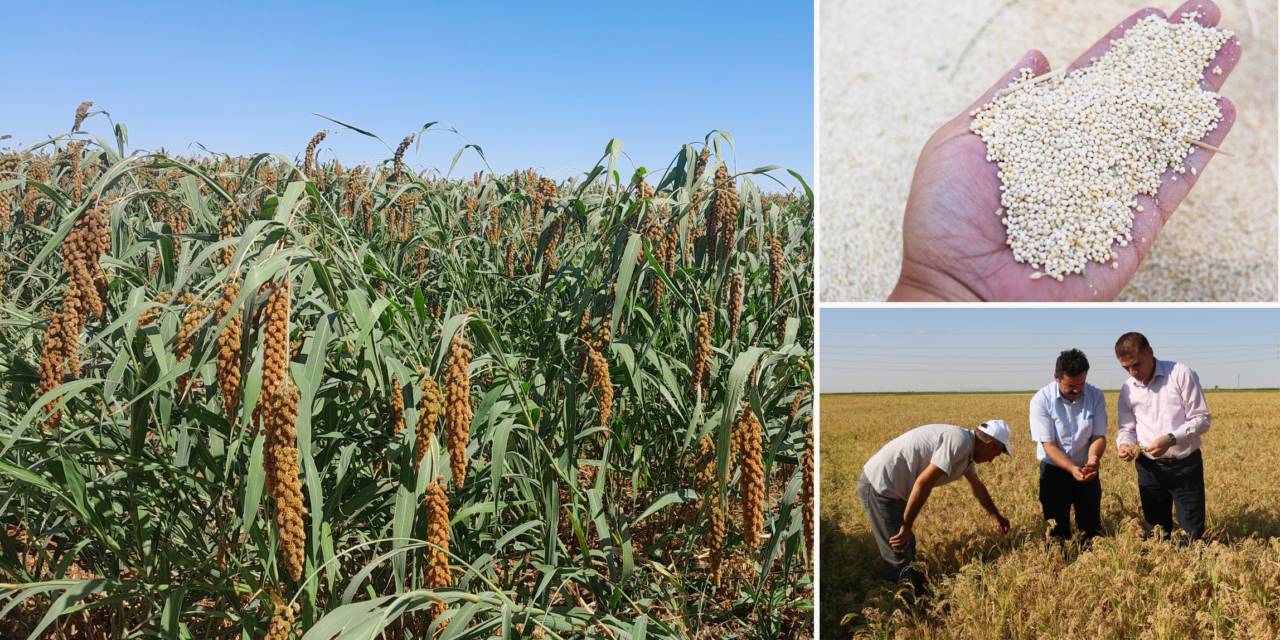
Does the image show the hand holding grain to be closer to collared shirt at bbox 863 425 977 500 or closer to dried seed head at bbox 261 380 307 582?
collared shirt at bbox 863 425 977 500

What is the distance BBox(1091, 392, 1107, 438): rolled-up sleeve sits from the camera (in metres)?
1.90

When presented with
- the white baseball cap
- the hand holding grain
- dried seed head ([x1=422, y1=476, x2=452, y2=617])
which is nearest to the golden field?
the white baseball cap

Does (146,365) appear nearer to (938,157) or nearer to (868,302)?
(868,302)

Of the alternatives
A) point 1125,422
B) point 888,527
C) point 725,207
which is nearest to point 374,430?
point 725,207

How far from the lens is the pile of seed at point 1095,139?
172 cm

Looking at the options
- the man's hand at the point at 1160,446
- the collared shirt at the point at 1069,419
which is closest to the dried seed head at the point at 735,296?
the collared shirt at the point at 1069,419

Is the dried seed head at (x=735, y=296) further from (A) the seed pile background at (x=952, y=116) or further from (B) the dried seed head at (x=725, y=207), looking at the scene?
(A) the seed pile background at (x=952, y=116)

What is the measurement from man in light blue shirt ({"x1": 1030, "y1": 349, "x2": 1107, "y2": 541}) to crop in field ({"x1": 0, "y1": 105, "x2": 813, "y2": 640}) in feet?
1.66

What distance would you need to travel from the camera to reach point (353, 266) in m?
1.68

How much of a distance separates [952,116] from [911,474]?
734 millimetres

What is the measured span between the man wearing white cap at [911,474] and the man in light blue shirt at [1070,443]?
0.10 m

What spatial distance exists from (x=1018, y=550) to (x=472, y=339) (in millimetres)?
1395

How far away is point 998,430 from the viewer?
1936mm

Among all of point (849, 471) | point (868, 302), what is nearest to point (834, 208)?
point (868, 302)
